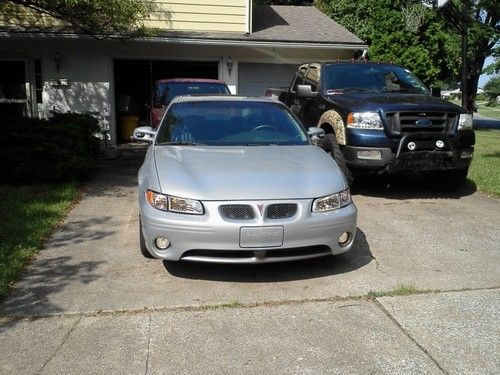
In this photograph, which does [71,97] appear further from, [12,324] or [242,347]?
[242,347]

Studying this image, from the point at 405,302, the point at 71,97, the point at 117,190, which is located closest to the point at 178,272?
the point at 405,302

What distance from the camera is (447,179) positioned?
8.07 m

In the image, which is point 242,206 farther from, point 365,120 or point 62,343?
point 365,120

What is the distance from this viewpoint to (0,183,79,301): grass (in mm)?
4863

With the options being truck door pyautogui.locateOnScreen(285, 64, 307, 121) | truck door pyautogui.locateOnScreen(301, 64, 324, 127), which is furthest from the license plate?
truck door pyautogui.locateOnScreen(285, 64, 307, 121)

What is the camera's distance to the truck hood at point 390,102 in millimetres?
7113

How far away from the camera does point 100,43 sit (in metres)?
13.2

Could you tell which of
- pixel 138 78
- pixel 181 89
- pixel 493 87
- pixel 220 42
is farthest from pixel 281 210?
pixel 493 87

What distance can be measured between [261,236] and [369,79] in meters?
5.00

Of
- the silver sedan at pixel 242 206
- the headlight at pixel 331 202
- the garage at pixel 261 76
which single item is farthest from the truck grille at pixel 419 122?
the garage at pixel 261 76

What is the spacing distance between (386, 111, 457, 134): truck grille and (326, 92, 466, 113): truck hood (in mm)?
68

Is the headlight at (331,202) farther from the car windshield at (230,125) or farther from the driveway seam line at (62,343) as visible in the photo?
the driveway seam line at (62,343)

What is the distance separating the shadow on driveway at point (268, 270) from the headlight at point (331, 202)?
25.7 inches

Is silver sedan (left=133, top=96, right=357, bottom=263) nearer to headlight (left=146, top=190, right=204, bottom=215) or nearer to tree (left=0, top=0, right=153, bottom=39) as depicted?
headlight (left=146, top=190, right=204, bottom=215)
